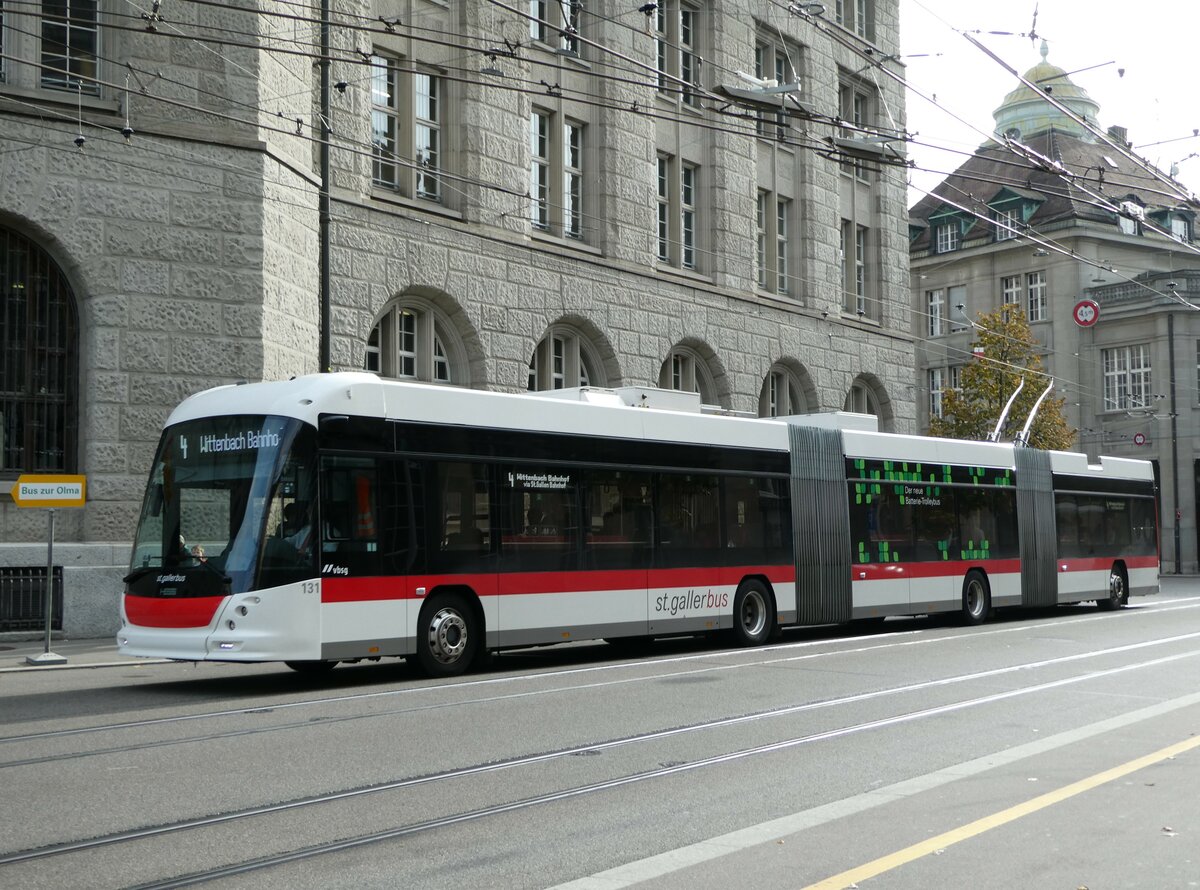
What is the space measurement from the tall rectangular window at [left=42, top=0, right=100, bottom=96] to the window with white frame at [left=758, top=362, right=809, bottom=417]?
20321mm

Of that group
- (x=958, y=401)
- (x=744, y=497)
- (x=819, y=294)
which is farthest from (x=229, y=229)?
(x=958, y=401)

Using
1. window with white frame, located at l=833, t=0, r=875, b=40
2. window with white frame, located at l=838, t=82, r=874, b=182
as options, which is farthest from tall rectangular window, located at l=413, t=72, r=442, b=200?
window with white frame, located at l=833, t=0, r=875, b=40

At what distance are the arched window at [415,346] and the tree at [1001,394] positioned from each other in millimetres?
25271

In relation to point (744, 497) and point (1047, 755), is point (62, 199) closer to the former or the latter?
point (744, 497)

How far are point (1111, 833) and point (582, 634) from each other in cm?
988

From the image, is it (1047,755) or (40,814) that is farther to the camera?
(1047,755)

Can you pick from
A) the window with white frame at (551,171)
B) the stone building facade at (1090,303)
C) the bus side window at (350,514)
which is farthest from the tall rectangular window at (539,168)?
the stone building facade at (1090,303)

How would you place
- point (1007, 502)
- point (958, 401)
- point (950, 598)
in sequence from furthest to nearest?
point (958, 401) → point (1007, 502) → point (950, 598)

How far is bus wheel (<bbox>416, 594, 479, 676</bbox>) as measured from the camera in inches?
575

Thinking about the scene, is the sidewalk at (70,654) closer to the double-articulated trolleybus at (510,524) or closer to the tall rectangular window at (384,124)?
the double-articulated trolleybus at (510,524)

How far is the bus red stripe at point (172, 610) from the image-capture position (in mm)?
13227

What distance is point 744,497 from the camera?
1936 cm

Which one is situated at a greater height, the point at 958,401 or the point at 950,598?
the point at 958,401

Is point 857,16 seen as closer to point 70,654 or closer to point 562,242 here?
point 562,242
